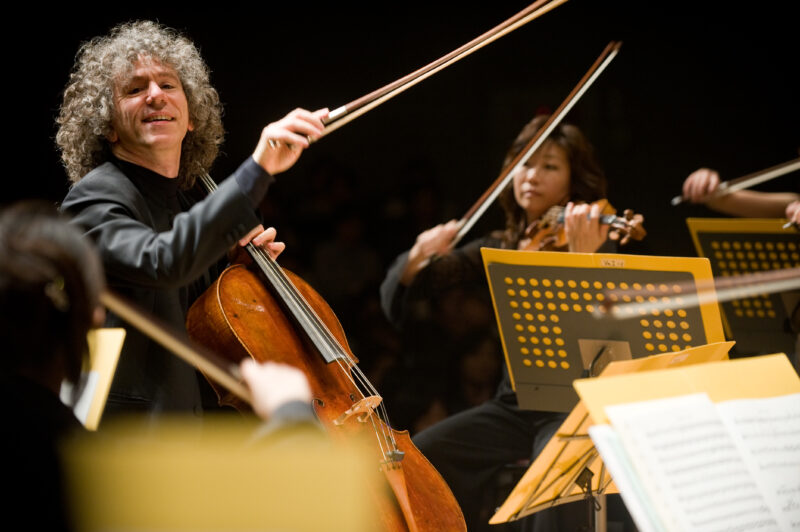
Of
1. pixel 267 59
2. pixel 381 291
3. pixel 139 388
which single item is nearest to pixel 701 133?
pixel 381 291

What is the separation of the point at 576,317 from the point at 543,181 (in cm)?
86

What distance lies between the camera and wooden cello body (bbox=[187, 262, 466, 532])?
5.55 ft

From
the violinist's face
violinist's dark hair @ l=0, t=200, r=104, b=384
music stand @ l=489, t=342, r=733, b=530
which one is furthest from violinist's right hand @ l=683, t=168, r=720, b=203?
violinist's dark hair @ l=0, t=200, r=104, b=384

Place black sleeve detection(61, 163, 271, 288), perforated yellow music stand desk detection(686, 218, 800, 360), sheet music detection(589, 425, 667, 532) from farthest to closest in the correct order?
perforated yellow music stand desk detection(686, 218, 800, 360), black sleeve detection(61, 163, 271, 288), sheet music detection(589, 425, 667, 532)

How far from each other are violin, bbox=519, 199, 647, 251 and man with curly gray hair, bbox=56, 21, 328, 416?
968 mm

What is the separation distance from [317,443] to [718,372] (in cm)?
72

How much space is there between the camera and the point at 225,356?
172 cm

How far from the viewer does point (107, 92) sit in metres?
1.95

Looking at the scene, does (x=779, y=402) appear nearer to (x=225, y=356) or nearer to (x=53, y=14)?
(x=225, y=356)

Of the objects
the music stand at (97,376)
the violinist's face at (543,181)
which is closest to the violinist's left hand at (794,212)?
the violinist's face at (543,181)

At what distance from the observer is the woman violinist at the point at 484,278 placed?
2.60 meters

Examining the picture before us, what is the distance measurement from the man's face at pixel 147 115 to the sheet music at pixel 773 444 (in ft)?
4.01

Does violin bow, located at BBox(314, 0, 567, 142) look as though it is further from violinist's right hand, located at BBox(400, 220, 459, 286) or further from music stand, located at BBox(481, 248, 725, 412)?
violinist's right hand, located at BBox(400, 220, 459, 286)

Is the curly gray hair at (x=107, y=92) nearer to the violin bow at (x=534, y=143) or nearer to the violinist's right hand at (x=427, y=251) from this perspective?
the violinist's right hand at (x=427, y=251)
